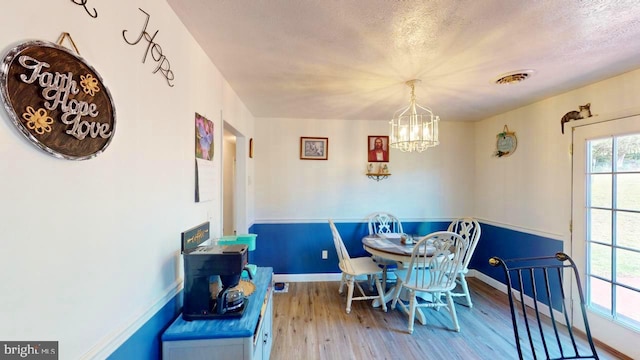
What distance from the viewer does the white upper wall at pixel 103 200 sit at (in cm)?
63

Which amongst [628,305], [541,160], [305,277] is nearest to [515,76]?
[541,160]

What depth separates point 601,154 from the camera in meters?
2.34

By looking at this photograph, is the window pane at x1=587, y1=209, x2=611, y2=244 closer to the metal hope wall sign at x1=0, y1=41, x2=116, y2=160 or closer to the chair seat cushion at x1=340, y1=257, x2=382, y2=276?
the chair seat cushion at x1=340, y1=257, x2=382, y2=276

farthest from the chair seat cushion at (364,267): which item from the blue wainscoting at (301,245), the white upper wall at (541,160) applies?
the white upper wall at (541,160)

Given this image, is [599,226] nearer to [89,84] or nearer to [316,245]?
[316,245]

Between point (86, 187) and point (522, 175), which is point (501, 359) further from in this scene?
point (86, 187)

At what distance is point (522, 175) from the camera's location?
10.4 feet

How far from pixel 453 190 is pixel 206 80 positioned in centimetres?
358

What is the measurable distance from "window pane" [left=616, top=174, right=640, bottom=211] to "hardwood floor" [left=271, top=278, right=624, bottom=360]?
120 centimetres

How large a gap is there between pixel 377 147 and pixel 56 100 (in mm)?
3507

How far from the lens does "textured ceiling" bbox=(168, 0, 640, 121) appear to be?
1334mm

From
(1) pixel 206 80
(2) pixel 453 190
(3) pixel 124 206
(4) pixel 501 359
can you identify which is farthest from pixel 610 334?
(1) pixel 206 80

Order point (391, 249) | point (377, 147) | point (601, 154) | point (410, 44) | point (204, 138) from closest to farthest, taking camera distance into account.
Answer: point (410, 44)
point (204, 138)
point (601, 154)
point (391, 249)
point (377, 147)

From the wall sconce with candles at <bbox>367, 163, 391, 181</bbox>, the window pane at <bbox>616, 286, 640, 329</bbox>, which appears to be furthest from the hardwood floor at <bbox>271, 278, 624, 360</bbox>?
the wall sconce with candles at <bbox>367, 163, 391, 181</bbox>
